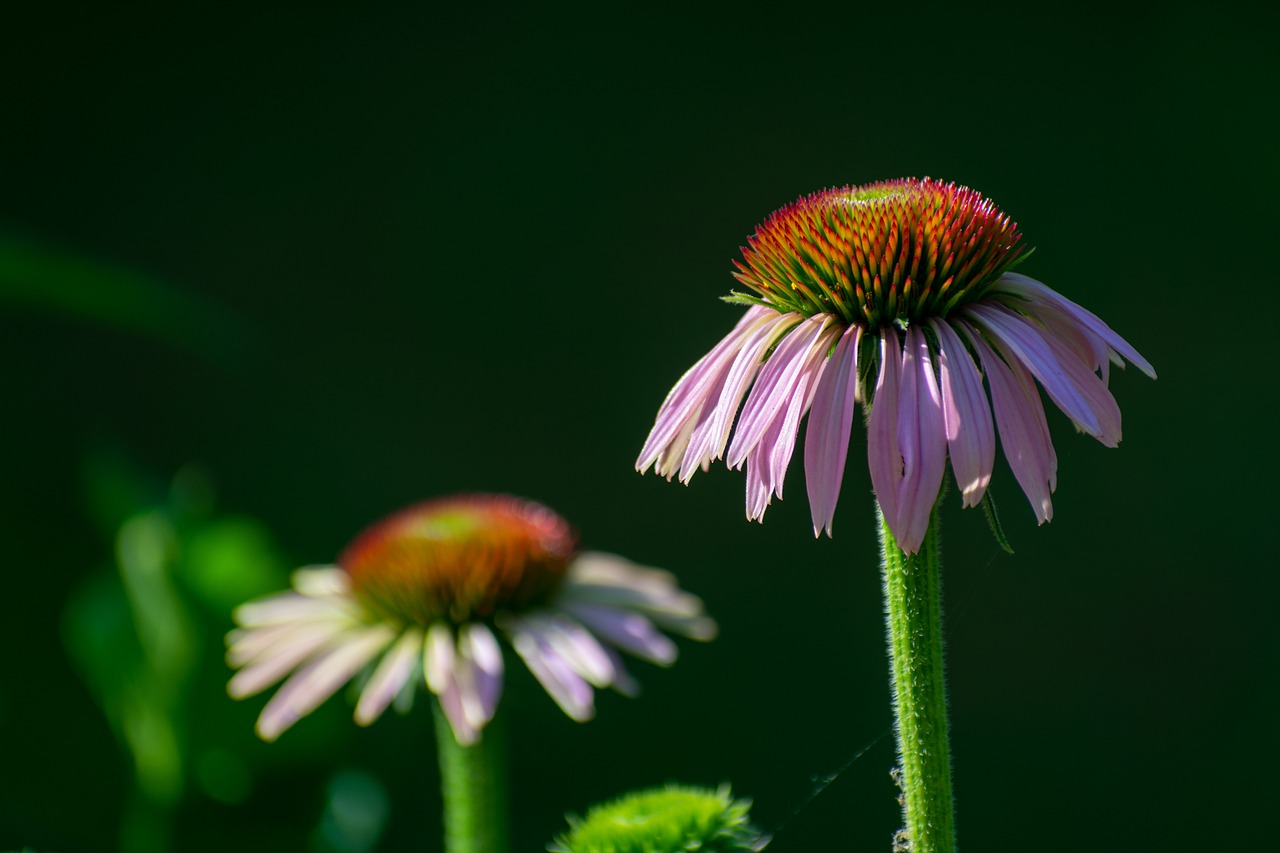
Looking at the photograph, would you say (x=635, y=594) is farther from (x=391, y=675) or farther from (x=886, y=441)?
(x=886, y=441)

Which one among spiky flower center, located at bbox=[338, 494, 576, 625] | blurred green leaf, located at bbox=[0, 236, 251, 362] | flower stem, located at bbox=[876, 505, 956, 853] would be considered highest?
blurred green leaf, located at bbox=[0, 236, 251, 362]

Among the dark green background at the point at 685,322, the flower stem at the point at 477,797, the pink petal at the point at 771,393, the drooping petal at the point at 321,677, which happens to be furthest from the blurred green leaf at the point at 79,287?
the pink petal at the point at 771,393

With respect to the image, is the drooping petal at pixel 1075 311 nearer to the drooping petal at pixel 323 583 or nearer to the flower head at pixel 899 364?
the flower head at pixel 899 364

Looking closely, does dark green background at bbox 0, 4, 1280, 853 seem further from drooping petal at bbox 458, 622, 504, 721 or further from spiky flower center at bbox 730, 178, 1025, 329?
spiky flower center at bbox 730, 178, 1025, 329

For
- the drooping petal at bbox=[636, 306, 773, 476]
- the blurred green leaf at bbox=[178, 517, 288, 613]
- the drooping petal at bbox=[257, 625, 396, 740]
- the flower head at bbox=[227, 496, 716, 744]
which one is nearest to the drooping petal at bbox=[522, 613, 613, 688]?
the flower head at bbox=[227, 496, 716, 744]

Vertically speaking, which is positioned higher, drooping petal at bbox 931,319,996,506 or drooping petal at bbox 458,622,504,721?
drooping petal at bbox 458,622,504,721

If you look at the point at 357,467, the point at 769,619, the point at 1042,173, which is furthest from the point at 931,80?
the point at 357,467

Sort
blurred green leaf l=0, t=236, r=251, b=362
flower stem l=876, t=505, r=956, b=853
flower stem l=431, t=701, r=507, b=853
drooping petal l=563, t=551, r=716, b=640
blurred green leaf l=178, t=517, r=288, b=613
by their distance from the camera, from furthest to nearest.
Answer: blurred green leaf l=178, t=517, r=288, b=613
blurred green leaf l=0, t=236, r=251, b=362
drooping petal l=563, t=551, r=716, b=640
flower stem l=431, t=701, r=507, b=853
flower stem l=876, t=505, r=956, b=853
